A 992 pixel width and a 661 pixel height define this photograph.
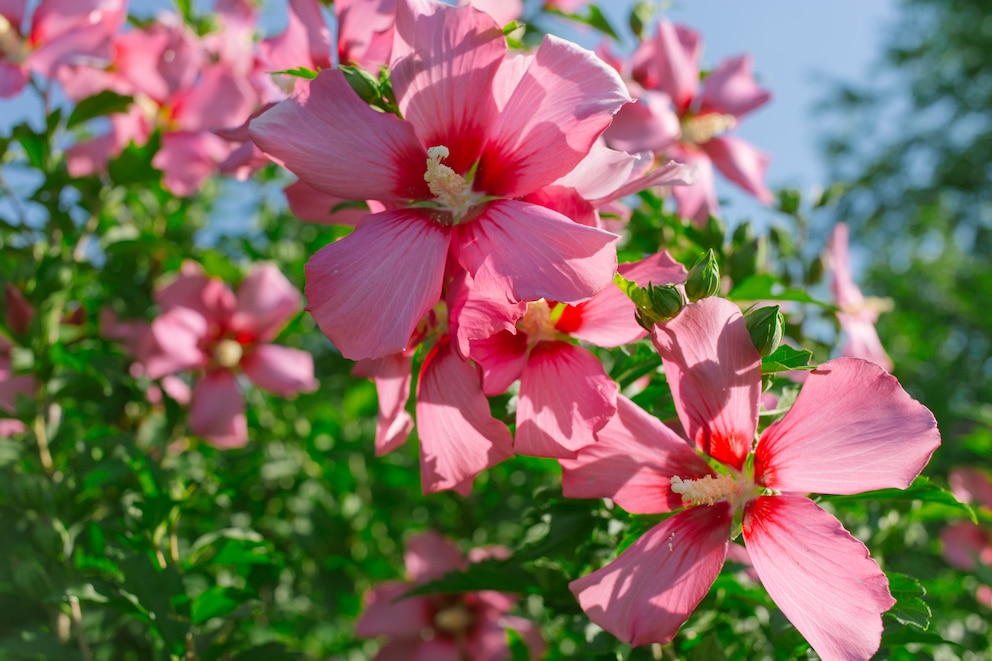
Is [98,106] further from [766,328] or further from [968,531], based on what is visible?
[968,531]

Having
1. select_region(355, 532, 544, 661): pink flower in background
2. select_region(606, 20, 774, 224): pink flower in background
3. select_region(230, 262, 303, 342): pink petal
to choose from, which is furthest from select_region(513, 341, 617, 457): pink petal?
select_region(230, 262, 303, 342): pink petal

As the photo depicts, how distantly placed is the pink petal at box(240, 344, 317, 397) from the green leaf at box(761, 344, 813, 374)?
1224 millimetres

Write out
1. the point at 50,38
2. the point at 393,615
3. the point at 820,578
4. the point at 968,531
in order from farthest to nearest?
the point at 968,531
the point at 393,615
the point at 50,38
the point at 820,578

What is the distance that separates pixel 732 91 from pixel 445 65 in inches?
40.3

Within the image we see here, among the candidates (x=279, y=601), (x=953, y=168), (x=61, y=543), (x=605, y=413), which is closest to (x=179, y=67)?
(x=61, y=543)

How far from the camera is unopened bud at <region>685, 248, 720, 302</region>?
2.60 feet

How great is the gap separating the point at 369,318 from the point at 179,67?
128 cm

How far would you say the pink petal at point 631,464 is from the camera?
0.84m

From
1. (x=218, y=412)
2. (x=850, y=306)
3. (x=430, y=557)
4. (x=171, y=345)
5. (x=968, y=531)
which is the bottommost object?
(x=968, y=531)

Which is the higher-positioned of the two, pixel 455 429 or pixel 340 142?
pixel 340 142

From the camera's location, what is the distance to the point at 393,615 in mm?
1701

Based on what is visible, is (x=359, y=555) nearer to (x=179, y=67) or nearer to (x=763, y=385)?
(x=179, y=67)

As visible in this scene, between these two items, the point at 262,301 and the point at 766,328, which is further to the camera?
the point at 262,301

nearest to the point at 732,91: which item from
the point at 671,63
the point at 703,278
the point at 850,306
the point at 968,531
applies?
the point at 671,63
